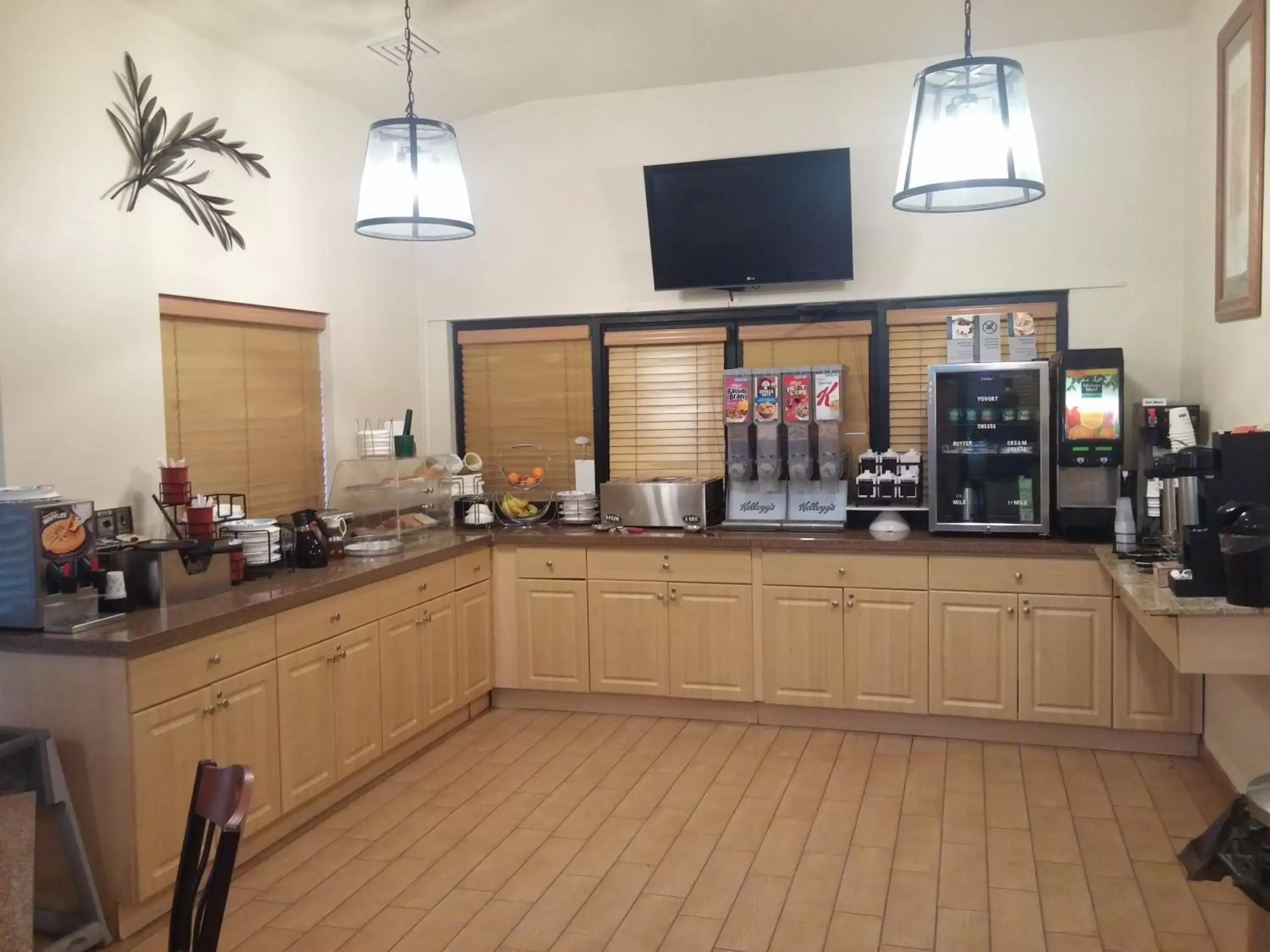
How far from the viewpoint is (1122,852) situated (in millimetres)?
3207

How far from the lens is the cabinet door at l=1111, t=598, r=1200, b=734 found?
399 cm

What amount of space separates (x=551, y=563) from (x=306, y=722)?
1.55 m

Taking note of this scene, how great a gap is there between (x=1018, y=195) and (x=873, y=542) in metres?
1.73

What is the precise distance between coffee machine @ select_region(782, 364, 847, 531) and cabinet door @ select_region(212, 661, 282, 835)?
2.42 metres

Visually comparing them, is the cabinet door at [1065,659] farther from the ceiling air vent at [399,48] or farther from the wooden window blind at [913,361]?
the ceiling air vent at [399,48]

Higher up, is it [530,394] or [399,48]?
[399,48]

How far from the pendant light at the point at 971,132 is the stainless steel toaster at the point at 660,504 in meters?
2.22

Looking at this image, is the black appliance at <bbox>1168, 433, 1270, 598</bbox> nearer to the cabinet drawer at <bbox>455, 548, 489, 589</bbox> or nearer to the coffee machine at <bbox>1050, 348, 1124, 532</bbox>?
the coffee machine at <bbox>1050, 348, 1124, 532</bbox>

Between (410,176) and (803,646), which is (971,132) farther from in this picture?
(803,646)

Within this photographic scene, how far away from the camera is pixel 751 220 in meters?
4.78

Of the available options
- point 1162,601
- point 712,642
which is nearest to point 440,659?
point 712,642

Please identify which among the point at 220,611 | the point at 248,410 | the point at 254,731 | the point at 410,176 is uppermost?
the point at 410,176

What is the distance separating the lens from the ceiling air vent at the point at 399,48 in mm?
4203

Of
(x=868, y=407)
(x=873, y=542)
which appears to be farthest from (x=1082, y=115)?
(x=873, y=542)
